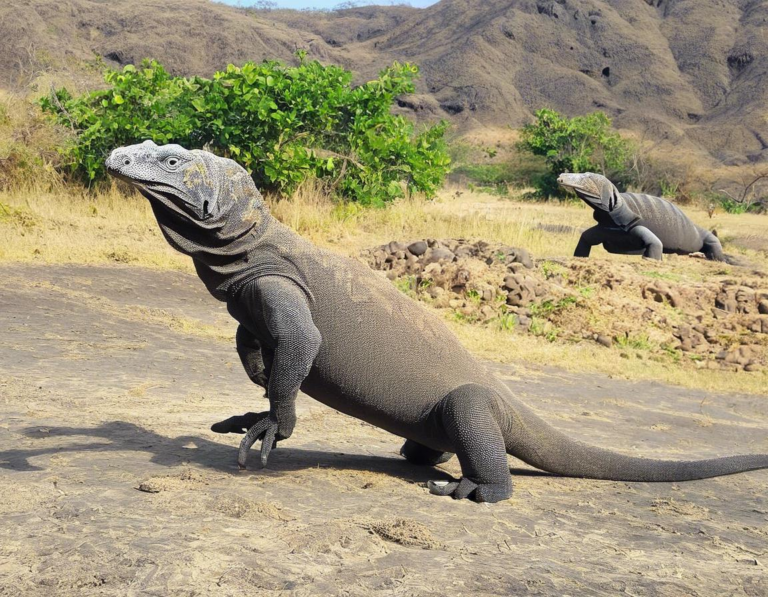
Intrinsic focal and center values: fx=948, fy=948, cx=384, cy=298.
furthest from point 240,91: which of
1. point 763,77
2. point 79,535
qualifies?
point 763,77

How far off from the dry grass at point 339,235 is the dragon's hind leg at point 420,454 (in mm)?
4799

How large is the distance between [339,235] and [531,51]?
53221 mm

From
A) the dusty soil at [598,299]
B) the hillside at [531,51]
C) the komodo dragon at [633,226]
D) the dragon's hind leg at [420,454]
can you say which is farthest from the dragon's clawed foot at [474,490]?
the hillside at [531,51]

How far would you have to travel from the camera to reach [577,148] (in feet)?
103

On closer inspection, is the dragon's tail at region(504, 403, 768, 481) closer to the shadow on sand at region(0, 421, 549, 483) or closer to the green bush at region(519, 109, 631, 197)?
the shadow on sand at region(0, 421, 549, 483)

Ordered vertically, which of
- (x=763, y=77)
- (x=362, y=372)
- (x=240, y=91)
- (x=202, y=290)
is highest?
(x=763, y=77)

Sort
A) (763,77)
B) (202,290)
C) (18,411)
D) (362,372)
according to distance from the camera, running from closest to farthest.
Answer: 1. (362,372)
2. (18,411)
3. (202,290)
4. (763,77)

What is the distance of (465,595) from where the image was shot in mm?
3207

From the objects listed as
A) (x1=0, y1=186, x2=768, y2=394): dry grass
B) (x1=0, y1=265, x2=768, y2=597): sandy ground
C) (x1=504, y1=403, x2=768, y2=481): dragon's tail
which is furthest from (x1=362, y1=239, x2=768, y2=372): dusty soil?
(x1=504, y1=403, x2=768, y2=481): dragon's tail

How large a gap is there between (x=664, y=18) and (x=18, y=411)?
226 ft

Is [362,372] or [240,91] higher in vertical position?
[240,91]

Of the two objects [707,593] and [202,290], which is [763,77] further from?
[707,593]

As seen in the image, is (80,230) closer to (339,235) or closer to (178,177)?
(339,235)

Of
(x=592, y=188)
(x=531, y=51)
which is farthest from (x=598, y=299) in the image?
(x=531, y=51)
